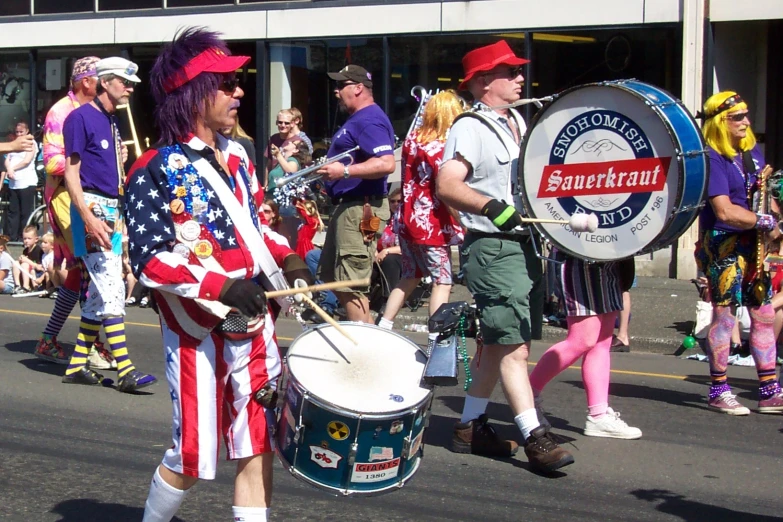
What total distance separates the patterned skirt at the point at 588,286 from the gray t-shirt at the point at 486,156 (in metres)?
0.60

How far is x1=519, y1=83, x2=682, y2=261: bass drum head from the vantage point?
544 cm

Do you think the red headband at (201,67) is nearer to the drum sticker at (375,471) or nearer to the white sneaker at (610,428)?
the drum sticker at (375,471)

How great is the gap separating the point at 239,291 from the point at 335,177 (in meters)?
3.89

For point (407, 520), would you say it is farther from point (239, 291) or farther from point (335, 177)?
point (335, 177)

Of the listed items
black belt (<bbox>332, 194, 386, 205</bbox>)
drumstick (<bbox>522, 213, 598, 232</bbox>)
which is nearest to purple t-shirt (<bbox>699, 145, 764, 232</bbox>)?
drumstick (<bbox>522, 213, 598, 232</bbox>)

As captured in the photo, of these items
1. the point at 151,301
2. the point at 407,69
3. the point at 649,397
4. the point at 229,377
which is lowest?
the point at 649,397

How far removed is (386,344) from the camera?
3.94 m

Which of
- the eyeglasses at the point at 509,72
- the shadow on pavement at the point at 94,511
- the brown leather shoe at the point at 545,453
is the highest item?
the eyeglasses at the point at 509,72

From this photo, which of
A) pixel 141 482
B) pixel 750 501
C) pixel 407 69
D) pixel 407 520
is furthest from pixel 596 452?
pixel 407 69

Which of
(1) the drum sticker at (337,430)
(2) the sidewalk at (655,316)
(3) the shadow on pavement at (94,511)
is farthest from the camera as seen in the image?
(2) the sidewalk at (655,316)

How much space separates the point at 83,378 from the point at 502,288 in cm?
331

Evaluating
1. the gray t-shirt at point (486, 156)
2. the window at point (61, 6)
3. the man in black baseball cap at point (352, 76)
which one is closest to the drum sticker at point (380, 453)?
the gray t-shirt at point (486, 156)

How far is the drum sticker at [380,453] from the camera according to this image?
3684 millimetres

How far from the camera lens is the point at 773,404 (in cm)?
698
